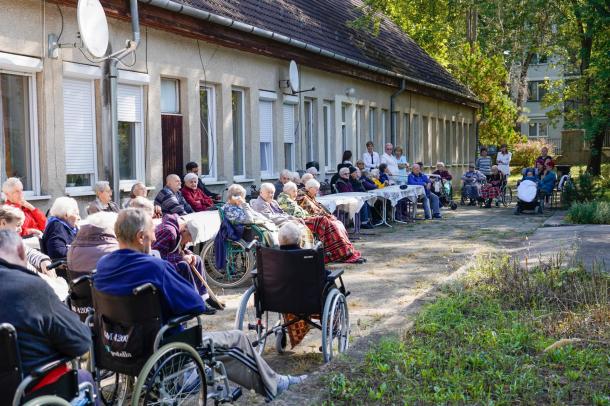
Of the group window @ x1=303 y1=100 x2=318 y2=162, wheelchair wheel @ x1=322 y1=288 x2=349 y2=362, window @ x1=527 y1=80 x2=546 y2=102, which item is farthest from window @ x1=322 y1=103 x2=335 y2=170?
window @ x1=527 y1=80 x2=546 y2=102

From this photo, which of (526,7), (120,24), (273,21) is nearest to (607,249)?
(120,24)

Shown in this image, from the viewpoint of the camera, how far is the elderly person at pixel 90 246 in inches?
255

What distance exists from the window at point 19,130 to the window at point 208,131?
4.74 meters

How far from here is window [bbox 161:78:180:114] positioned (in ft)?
46.7

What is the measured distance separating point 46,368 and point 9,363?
0.22 metres

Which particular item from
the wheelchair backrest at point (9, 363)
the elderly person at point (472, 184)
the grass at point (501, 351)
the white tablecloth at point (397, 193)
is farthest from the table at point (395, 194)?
the wheelchair backrest at point (9, 363)

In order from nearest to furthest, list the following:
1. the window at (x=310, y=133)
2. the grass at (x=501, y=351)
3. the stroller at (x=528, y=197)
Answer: the grass at (x=501, y=351) → the window at (x=310, y=133) → the stroller at (x=528, y=197)

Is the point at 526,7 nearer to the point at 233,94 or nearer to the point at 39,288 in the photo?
the point at 233,94

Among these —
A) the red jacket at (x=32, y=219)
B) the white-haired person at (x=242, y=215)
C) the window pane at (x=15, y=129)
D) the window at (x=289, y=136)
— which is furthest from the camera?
the window at (x=289, y=136)

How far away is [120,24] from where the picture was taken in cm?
1257

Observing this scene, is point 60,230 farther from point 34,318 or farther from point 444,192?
A: point 444,192

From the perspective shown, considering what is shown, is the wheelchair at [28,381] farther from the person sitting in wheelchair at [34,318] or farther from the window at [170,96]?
the window at [170,96]

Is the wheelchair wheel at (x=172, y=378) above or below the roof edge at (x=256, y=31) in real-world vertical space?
below

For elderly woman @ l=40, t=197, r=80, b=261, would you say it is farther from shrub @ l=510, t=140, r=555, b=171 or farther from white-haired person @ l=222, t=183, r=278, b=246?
shrub @ l=510, t=140, r=555, b=171
